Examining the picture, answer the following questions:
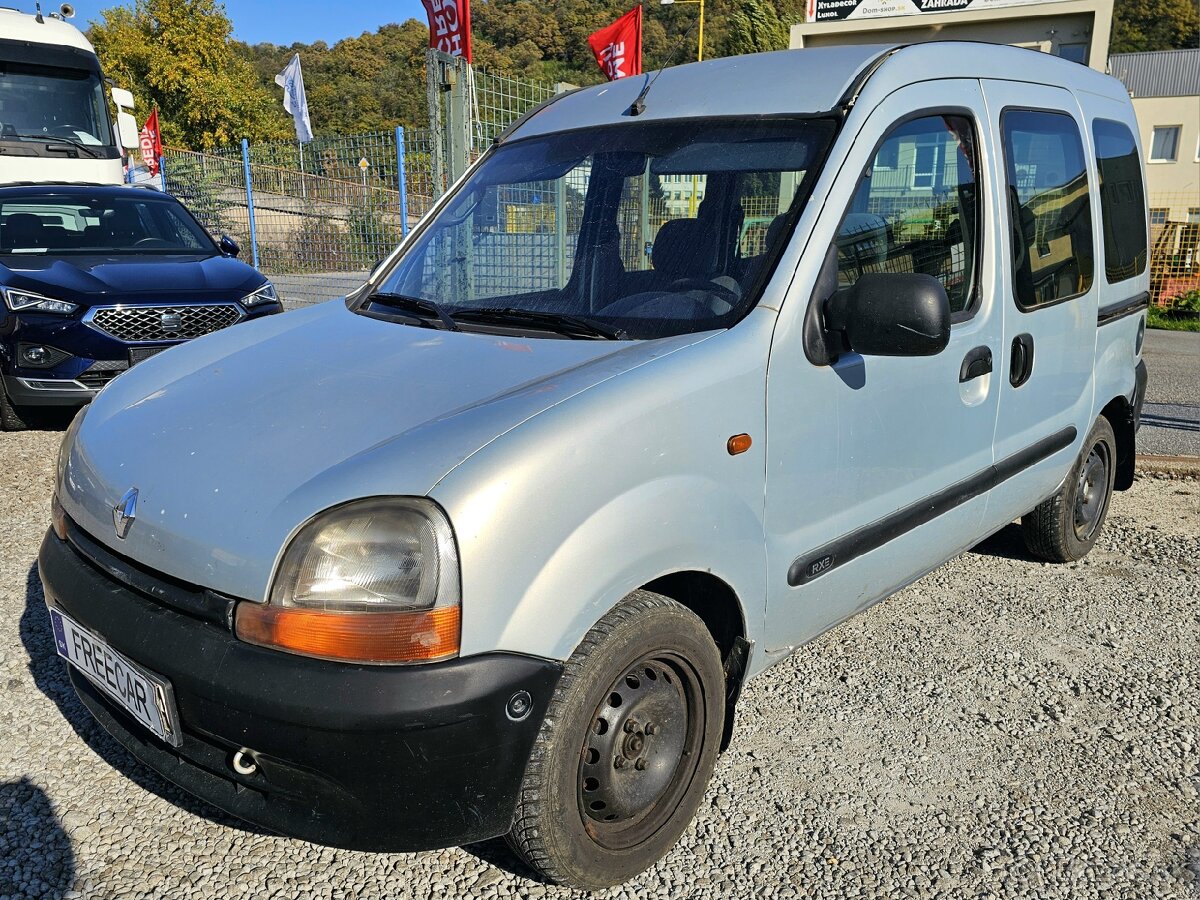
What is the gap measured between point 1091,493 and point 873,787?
2439 millimetres

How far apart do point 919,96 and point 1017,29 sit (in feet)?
78.6

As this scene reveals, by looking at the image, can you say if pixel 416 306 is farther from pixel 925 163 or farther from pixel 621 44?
pixel 621 44

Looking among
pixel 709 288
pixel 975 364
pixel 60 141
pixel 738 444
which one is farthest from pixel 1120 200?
pixel 60 141

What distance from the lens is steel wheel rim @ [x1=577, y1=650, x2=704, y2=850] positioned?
2092 millimetres

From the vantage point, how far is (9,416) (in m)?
6.39

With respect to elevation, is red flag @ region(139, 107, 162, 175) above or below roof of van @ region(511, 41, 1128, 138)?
above

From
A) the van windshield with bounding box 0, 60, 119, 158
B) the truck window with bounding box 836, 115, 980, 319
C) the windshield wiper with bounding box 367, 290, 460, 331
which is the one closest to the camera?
the truck window with bounding box 836, 115, 980, 319

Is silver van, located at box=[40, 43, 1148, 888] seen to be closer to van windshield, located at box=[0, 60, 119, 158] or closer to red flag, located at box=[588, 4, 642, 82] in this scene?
red flag, located at box=[588, 4, 642, 82]

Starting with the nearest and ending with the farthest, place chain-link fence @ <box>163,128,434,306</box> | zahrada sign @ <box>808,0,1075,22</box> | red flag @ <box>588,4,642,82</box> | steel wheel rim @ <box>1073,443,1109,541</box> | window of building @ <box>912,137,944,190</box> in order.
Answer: window of building @ <box>912,137,944,190</box> < steel wheel rim @ <box>1073,443,1109,541</box> < chain-link fence @ <box>163,128,434,306</box> < red flag @ <box>588,4,642,82</box> < zahrada sign @ <box>808,0,1075,22</box>

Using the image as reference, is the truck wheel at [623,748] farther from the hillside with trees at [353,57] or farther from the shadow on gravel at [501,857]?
the hillside with trees at [353,57]

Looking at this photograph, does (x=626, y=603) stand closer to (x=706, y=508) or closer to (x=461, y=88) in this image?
(x=706, y=508)

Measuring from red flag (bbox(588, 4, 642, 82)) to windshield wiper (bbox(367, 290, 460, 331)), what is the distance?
7528 mm

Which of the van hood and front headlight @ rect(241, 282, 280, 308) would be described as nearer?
the van hood

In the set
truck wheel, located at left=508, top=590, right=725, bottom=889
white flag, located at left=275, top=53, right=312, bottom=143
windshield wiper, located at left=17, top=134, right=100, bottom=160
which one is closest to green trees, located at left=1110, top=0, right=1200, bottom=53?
white flag, located at left=275, top=53, right=312, bottom=143
